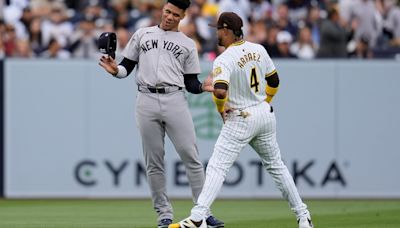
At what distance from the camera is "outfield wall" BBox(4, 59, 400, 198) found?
16.9 metres

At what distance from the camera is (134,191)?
1698cm

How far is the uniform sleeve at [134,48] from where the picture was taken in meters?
11.1

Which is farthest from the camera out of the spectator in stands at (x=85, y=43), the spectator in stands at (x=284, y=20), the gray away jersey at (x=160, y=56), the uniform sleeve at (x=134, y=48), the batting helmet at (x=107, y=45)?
the spectator in stands at (x=284, y=20)

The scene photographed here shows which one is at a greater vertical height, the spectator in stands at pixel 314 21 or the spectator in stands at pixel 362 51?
the spectator in stands at pixel 314 21

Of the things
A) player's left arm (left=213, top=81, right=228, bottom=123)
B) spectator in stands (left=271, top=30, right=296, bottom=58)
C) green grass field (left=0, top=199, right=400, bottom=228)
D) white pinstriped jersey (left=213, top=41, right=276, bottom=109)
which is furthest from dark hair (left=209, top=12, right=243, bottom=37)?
spectator in stands (left=271, top=30, right=296, bottom=58)

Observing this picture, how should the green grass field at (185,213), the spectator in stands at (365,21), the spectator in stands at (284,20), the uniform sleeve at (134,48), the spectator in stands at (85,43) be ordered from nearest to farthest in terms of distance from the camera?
the uniform sleeve at (134,48)
the green grass field at (185,213)
the spectator in stands at (85,43)
the spectator in stands at (365,21)
the spectator in stands at (284,20)

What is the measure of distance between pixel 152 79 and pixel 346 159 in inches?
265

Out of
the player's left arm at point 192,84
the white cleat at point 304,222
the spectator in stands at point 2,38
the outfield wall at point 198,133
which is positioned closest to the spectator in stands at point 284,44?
the outfield wall at point 198,133

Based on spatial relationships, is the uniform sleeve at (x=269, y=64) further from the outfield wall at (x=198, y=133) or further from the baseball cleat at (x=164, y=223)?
the outfield wall at (x=198, y=133)

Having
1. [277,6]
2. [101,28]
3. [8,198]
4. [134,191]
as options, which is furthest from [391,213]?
[277,6]

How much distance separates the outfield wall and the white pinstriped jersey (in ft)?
20.8

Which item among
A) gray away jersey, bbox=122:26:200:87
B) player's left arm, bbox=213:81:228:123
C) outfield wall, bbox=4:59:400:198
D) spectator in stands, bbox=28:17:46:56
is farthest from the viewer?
spectator in stands, bbox=28:17:46:56

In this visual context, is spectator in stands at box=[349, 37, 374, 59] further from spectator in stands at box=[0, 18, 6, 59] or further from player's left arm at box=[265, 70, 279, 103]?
player's left arm at box=[265, 70, 279, 103]

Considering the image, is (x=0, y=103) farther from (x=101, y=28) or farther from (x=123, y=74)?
(x=123, y=74)
